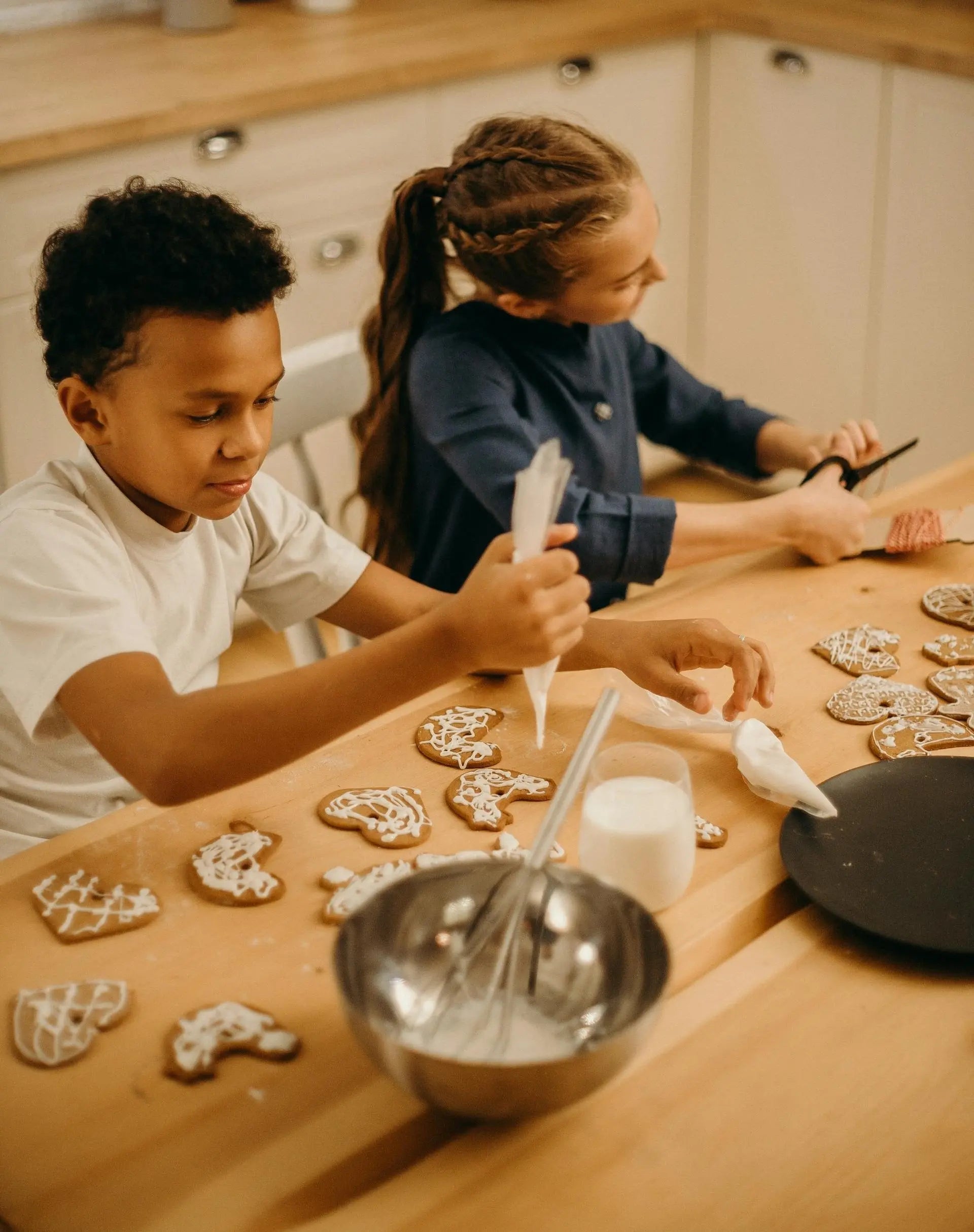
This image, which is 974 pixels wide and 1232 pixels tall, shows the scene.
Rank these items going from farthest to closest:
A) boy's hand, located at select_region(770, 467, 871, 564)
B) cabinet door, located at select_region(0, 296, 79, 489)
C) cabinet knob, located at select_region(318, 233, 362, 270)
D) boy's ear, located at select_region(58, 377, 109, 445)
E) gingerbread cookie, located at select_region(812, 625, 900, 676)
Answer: cabinet knob, located at select_region(318, 233, 362, 270) < cabinet door, located at select_region(0, 296, 79, 489) < boy's hand, located at select_region(770, 467, 871, 564) < gingerbread cookie, located at select_region(812, 625, 900, 676) < boy's ear, located at select_region(58, 377, 109, 445)

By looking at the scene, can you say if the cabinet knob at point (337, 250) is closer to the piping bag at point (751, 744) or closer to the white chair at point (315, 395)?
the white chair at point (315, 395)

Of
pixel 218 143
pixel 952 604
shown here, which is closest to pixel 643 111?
pixel 218 143

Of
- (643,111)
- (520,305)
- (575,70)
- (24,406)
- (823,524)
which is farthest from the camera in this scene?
(643,111)

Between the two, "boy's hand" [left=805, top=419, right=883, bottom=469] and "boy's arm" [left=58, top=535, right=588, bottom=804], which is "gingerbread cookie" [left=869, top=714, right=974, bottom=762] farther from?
"boy's hand" [left=805, top=419, right=883, bottom=469]

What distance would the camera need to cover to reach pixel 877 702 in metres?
1.12

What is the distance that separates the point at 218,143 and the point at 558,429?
3.13 ft

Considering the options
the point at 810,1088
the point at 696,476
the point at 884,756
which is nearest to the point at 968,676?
the point at 884,756

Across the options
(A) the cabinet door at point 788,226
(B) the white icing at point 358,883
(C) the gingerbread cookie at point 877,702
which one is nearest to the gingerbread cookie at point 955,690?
(C) the gingerbread cookie at point 877,702

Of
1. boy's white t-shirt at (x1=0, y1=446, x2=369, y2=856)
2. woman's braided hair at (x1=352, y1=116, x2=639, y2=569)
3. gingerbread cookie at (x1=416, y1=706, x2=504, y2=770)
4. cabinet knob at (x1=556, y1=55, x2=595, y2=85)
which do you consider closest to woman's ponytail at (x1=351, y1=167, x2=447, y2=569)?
woman's braided hair at (x1=352, y1=116, x2=639, y2=569)

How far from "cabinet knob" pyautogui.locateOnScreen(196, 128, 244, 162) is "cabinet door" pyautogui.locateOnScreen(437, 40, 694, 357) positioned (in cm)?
40

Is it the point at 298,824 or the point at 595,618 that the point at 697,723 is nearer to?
the point at 595,618

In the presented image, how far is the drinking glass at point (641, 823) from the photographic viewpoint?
895 mm

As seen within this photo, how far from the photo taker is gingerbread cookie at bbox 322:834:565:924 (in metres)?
0.90

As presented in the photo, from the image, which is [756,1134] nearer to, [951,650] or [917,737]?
[917,737]
